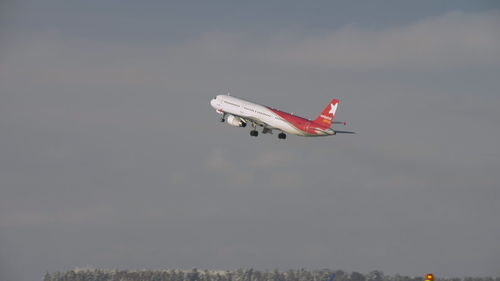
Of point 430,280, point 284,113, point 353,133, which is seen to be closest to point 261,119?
point 284,113

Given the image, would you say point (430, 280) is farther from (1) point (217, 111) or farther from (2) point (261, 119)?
(1) point (217, 111)

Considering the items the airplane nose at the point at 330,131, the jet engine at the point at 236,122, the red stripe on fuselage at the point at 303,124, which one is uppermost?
the jet engine at the point at 236,122

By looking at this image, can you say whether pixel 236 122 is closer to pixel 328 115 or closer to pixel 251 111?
pixel 251 111

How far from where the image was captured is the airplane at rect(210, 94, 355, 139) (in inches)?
6708

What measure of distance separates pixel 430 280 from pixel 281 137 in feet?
325

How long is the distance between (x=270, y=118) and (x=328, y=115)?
12.1 m

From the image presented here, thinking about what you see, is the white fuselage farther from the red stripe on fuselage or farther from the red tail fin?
the red tail fin

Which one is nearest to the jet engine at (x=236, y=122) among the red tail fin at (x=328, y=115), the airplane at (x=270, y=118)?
the airplane at (x=270, y=118)

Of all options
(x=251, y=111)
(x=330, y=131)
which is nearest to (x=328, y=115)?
(x=330, y=131)

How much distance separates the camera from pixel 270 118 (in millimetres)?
176625

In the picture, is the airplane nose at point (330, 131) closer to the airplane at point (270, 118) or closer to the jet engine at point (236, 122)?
the airplane at point (270, 118)

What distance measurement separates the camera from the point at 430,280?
79.7 metres

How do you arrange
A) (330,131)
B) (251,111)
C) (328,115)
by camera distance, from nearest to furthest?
(330,131), (328,115), (251,111)

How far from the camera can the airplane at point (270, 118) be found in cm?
17038
